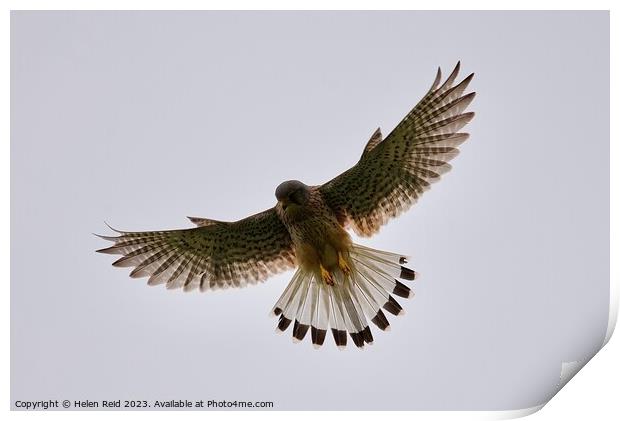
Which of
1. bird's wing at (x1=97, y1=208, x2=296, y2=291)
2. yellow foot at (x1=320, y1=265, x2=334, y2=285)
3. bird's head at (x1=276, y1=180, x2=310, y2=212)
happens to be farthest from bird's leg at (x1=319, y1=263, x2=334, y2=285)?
bird's head at (x1=276, y1=180, x2=310, y2=212)

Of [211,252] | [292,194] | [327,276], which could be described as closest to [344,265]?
[327,276]

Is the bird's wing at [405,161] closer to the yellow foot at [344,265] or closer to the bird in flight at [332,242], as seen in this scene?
the bird in flight at [332,242]

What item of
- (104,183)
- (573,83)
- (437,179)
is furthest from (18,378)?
(573,83)

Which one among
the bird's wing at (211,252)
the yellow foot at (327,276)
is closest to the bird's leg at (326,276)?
the yellow foot at (327,276)

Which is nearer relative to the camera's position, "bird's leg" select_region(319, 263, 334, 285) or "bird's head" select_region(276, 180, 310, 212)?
"bird's head" select_region(276, 180, 310, 212)

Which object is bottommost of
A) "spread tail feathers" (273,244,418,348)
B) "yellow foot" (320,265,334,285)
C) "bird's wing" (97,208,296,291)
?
"spread tail feathers" (273,244,418,348)

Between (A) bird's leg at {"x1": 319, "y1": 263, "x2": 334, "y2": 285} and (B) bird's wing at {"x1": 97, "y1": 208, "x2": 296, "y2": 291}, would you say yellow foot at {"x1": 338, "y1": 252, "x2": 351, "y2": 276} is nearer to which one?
(A) bird's leg at {"x1": 319, "y1": 263, "x2": 334, "y2": 285}

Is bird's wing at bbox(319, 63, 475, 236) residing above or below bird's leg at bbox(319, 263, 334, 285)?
above

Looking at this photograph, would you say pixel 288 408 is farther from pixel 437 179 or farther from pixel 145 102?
pixel 145 102

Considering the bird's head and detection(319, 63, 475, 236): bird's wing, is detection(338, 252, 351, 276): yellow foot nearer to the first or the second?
detection(319, 63, 475, 236): bird's wing
